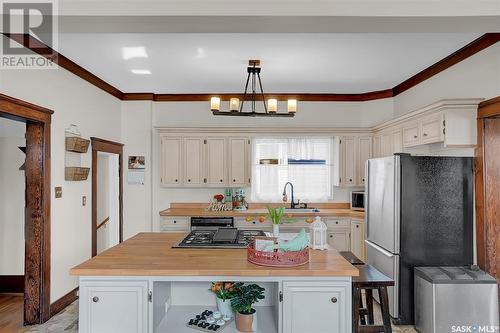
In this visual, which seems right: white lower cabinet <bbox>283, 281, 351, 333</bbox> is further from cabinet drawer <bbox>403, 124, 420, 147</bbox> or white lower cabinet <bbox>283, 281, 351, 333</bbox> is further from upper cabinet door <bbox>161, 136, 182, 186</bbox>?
upper cabinet door <bbox>161, 136, 182, 186</bbox>

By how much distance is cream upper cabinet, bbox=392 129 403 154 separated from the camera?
4.23 meters

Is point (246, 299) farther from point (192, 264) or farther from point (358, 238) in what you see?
point (358, 238)

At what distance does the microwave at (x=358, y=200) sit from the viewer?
16.6 ft

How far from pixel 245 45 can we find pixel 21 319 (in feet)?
11.8

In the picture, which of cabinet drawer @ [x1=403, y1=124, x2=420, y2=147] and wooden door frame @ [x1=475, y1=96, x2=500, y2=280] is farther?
cabinet drawer @ [x1=403, y1=124, x2=420, y2=147]

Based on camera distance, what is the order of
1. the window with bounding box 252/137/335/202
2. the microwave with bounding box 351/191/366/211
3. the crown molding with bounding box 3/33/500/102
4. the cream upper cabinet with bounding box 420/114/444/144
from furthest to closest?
the window with bounding box 252/137/335/202 < the microwave with bounding box 351/191/366/211 < the cream upper cabinet with bounding box 420/114/444/144 < the crown molding with bounding box 3/33/500/102

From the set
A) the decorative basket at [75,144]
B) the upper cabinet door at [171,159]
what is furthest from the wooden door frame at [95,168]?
the upper cabinet door at [171,159]

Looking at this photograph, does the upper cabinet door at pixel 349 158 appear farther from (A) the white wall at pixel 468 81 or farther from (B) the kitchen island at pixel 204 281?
(B) the kitchen island at pixel 204 281

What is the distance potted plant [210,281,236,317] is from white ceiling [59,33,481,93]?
216 cm

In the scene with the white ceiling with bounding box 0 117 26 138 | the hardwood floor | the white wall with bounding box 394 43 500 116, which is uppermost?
the white wall with bounding box 394 43 500 116

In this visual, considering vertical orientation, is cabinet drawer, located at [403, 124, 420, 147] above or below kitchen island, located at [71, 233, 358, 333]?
above

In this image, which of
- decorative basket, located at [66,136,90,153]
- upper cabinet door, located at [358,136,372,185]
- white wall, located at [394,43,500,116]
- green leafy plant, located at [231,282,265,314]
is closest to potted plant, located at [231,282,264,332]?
green leafy plant, located at [231,282,265,314]

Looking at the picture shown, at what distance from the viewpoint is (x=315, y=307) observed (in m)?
2.11

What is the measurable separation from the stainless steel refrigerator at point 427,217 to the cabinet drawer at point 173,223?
2.91 metres
